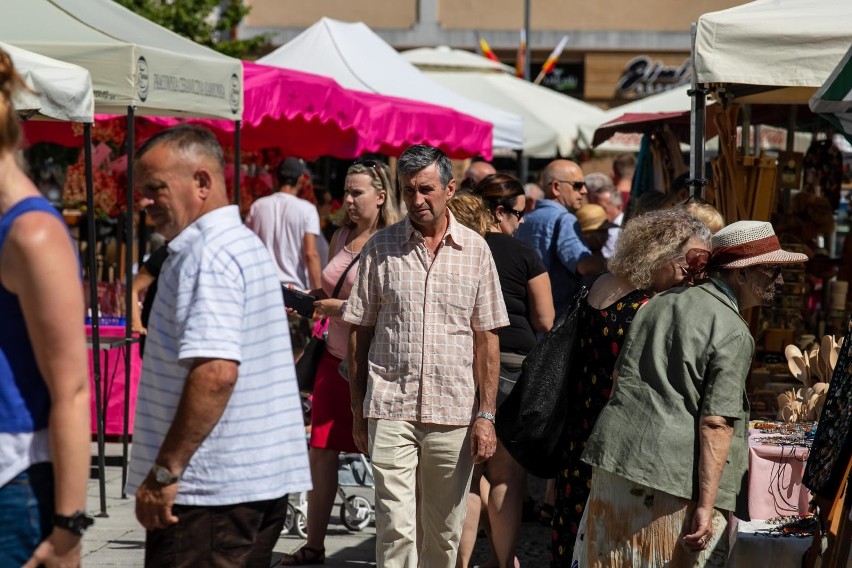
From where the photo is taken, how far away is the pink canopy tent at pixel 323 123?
29.4ft

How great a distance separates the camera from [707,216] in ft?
16.6

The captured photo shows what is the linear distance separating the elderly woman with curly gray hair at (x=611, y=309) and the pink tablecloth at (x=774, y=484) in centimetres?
64

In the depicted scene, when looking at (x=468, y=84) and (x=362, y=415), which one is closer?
(x=362, y=415)

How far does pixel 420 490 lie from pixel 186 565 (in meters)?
2.16

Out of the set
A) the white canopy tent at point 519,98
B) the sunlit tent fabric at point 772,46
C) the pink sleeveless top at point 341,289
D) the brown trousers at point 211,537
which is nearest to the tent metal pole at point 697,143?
the sunlit tent fabric at point 772,46

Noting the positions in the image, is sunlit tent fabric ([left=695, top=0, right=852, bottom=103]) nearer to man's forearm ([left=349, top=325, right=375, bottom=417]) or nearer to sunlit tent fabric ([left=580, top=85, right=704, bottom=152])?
man's forearm ([left=349, top=325, right=375, bottom=417])

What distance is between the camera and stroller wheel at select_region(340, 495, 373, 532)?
23.3ft

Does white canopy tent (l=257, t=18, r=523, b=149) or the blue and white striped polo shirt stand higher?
white canopy tent (l=257, t=18, r=523, b=149)

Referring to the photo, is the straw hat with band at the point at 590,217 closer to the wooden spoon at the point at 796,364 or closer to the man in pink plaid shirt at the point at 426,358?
the wooden spoon at the point at 796,364

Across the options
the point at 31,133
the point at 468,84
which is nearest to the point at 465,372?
the point at 31,133

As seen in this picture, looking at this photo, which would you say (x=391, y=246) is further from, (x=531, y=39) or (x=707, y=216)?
(x=531, y=39)

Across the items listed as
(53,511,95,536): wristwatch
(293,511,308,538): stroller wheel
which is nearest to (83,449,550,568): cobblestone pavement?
(293,511,308,538): stroller wheel

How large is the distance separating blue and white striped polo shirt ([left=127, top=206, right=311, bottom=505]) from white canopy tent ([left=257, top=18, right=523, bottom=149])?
8.73 meters

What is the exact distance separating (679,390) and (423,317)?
1147 millimetres
